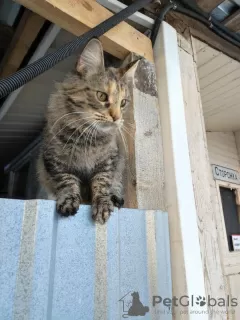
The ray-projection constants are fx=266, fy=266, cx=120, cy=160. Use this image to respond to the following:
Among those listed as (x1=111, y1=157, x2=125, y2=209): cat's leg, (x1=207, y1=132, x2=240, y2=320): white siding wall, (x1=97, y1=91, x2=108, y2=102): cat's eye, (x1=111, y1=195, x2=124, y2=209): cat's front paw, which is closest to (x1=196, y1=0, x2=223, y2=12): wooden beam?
(x1=97, y1=91, x2=108, y2=102): cat's eye

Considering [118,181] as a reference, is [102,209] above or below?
below

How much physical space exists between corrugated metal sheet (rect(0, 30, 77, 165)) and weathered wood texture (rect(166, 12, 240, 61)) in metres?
0.51

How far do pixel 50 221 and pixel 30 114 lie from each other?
1.34 metres

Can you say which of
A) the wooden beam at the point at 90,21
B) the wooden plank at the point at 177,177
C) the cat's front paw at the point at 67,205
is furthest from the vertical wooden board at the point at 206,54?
the cat's front paw at the point at 67,205

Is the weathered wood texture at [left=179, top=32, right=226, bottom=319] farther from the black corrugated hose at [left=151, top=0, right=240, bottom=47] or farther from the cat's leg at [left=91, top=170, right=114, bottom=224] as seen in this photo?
the cat's leg at [left=91, top=170, right=114, bottom=224]

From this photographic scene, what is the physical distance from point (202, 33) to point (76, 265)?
1.29m

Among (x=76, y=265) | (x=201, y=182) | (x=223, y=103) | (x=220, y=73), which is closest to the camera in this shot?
(x=76, y=265)

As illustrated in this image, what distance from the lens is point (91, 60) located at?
1.02 meters

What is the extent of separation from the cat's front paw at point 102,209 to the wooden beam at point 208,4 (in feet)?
3.56

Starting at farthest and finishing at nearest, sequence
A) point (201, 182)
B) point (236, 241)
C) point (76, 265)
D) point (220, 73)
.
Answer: point (236, 241) < point (220, 73) < point (201, 182) < point (76, 265)

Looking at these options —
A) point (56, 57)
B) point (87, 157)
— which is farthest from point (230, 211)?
point (56, 57)

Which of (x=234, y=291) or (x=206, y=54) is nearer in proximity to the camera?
(x=206, y=54)

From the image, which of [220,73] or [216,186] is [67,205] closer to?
[220,73]

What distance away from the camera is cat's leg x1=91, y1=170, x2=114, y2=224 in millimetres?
775
